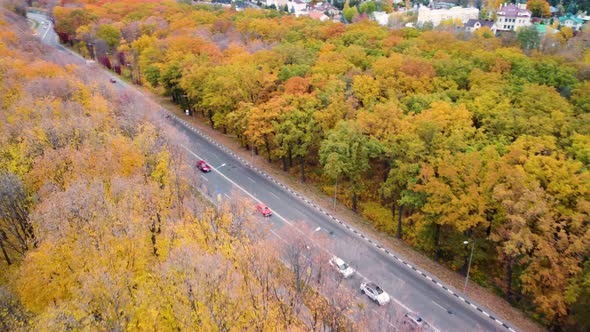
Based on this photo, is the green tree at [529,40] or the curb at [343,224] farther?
the green tree at [529,40]

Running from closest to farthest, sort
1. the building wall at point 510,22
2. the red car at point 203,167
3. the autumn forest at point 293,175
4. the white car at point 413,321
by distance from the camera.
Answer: the autumn forest at point 293,175 < the white car at point 413,321 < the red car at point 203,167 < the building wall at point 510,22

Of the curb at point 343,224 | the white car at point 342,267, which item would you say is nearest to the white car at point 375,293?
the white car at point 342,267

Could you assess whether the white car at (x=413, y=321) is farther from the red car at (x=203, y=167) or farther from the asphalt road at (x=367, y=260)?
the red car at (x=203, y=167)

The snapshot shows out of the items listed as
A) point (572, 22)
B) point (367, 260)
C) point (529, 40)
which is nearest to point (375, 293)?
point (367, 260)

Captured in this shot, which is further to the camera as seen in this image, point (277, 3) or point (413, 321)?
point (277, 3)

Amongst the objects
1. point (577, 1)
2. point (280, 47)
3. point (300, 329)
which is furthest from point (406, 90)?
point (577, 1)

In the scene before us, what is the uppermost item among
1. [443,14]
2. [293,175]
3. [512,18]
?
[443,14]

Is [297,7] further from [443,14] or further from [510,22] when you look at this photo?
[510,22]
